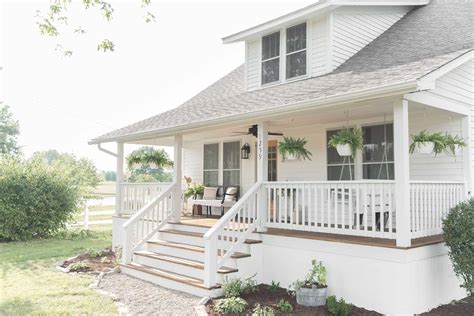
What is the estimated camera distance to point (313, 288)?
20.0ft

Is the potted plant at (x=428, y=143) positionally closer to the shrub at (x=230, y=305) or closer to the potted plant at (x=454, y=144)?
the potted plant at (x=454, y=144)

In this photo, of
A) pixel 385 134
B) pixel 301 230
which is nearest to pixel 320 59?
pixel 385 134

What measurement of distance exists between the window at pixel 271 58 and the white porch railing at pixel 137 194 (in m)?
3.60

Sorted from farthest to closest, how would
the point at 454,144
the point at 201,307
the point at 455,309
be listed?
the point at 454,144
the point at 455,309
the point at 201,307

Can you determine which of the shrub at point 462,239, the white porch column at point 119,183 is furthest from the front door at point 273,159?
the shrub at point 462,239

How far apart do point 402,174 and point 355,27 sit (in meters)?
5.19

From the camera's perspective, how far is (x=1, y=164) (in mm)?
14359

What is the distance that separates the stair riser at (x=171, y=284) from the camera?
6.52 meters

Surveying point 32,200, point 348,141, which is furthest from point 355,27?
point 32,200

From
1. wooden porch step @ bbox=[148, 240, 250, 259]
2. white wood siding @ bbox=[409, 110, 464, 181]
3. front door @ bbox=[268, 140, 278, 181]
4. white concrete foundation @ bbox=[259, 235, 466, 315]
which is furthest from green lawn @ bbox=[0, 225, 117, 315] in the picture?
white wood siding @ bbox=[409, 110, 464, 181]

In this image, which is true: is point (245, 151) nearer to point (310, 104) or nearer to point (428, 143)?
point (310, 104)

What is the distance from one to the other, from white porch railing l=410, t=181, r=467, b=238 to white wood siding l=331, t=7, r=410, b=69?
141 inches

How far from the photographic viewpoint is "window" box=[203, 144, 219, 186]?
1272 cm

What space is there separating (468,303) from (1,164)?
47.1 feet
